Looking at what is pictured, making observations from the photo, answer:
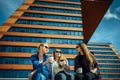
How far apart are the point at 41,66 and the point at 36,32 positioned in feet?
175

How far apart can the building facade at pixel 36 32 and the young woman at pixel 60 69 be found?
44231 mm

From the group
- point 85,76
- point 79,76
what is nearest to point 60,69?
point 79,76

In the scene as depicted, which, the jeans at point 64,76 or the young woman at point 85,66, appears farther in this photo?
the young woman at point 85,66

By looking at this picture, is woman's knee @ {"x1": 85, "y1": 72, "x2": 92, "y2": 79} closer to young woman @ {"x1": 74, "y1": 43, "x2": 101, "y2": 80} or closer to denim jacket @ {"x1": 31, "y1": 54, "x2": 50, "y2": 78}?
young woman @ {"x1": 74, "y1": 43, "x2": 101, "y2": 80}

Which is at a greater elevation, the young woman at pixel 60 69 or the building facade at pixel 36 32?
the building facade at pixel 36 32

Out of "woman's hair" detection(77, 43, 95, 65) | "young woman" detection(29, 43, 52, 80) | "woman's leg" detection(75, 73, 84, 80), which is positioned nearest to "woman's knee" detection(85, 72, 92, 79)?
"woman's leg" detection(75, 73, 84, 80)

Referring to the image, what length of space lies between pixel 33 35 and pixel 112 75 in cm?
6068

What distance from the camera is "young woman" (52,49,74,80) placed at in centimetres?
575

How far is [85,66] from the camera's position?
19.9 feet

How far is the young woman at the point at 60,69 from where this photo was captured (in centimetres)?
575

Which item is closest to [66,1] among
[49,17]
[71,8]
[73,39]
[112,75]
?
[71,8]

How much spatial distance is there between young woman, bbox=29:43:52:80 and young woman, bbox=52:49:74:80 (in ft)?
0.94

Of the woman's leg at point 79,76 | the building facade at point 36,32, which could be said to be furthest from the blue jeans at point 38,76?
the building facade at point 36,32

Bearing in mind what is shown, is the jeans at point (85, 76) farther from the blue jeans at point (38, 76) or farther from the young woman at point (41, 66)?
the blue jeans at point (38, 76)
